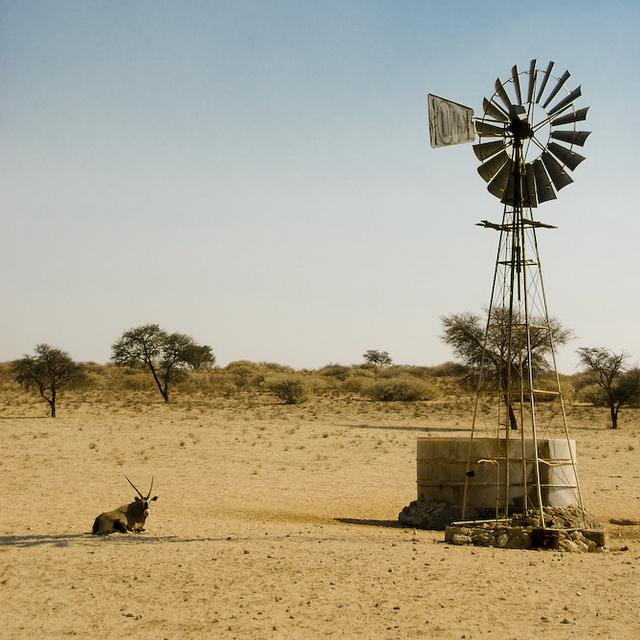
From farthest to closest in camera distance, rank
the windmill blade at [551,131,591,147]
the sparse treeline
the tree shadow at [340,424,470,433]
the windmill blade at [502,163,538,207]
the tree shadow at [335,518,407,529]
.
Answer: the sparse treeline, the tree shadow at [340,424,470,433], the tree shadow at [335,518,407,529], the windmill blade at [502,163,538,207], the windmill blade at [551,131,591,147]

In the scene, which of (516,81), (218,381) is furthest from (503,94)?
(218,381)

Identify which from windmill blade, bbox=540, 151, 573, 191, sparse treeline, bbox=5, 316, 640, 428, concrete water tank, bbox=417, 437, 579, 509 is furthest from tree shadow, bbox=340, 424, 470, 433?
windmill blade, bbox=540, 151, 573, 191

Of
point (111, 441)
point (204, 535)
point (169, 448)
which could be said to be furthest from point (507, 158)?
point (111, 441)

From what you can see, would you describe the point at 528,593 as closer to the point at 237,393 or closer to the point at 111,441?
the point at 111,441

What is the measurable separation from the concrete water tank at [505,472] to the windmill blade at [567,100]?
199 inches

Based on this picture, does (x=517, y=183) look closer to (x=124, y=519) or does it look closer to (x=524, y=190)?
(x=524, y=190)

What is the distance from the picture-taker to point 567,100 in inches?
486

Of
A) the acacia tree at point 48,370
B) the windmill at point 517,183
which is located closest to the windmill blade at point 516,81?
the windmill at point 517,183

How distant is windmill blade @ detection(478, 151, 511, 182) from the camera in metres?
12.7

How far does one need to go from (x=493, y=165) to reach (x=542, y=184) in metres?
0.81

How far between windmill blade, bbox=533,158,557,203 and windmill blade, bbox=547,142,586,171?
276mm

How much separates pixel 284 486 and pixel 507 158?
878cm

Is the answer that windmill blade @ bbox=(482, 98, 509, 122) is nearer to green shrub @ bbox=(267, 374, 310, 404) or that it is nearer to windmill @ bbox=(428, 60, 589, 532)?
windmill @ bbox=(428, 60, 589, 532)

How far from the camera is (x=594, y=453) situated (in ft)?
80.1
